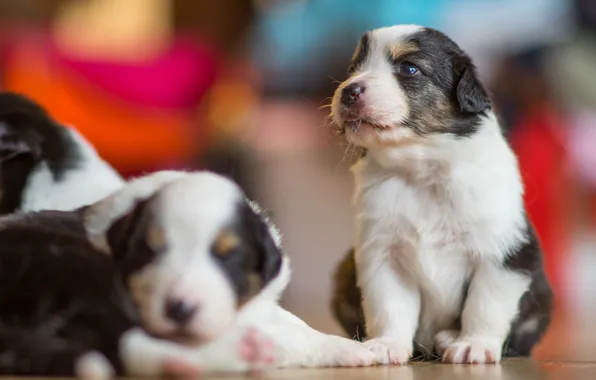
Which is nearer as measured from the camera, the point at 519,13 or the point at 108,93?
the point at 108,93

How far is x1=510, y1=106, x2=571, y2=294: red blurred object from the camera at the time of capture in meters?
6.17

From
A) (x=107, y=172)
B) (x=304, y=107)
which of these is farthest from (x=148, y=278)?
(x=304, y=107)

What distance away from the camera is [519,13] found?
285 inches

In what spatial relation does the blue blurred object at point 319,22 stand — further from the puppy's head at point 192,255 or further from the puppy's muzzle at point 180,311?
the puppy's muzzle at point 180,311

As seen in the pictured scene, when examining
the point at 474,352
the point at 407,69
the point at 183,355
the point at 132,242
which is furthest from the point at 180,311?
the point at 407,69

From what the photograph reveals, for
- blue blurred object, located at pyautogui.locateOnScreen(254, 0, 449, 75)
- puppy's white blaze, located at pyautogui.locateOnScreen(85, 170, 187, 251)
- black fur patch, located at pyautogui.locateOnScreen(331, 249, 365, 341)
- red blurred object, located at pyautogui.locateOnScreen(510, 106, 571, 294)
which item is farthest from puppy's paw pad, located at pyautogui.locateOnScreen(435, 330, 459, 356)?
Result: blue blurred object, located at pyautogui.locateOnScreen(254, 0, 449, 75)

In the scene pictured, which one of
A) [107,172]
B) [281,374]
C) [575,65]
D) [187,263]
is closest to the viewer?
[187,263]

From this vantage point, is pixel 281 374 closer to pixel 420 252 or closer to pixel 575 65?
pixel 420 252

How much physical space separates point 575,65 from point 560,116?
45 centimetres

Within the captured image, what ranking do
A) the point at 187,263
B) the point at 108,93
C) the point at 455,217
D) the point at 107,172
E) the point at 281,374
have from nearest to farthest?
1. the point at 187,263
2. the point at 281,374
3. the point at 455,217
4. the point at 107,172
5. the point at 108,93

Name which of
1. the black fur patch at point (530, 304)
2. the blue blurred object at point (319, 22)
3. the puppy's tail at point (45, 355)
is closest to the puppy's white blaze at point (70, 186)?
the puppy's tail at point (45, 355)

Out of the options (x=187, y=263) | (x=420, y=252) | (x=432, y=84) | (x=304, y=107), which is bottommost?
(x=304, y=107)

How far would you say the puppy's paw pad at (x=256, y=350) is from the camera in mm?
1820

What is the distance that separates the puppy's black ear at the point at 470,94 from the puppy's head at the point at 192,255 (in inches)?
38.1
